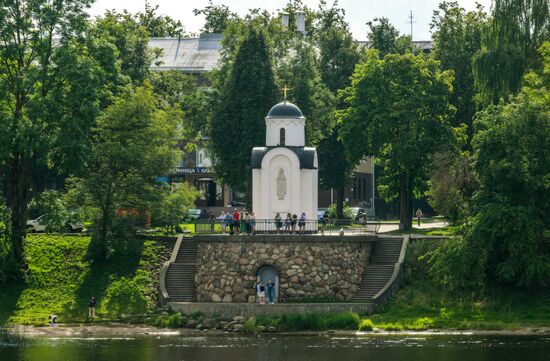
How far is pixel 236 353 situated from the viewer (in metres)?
67.5

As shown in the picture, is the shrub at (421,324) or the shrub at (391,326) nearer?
the shrub at (391,326)

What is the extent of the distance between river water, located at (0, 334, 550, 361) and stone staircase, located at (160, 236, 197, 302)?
689cm

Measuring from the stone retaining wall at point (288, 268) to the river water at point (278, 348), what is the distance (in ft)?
20.5

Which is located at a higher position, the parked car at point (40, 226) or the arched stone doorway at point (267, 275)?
the parked car at point (40, 226)

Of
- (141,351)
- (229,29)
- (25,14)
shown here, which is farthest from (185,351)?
(229,29)

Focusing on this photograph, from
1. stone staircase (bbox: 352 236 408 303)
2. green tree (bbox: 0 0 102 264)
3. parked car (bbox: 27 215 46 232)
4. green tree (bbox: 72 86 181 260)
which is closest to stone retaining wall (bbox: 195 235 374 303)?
stone staircase (bbox: 352 236 408 303)

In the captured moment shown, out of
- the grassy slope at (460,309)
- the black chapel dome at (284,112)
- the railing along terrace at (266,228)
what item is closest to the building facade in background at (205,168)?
the railing along terrace at (266,228)

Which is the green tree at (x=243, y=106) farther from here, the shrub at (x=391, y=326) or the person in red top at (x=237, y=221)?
the shrub at (x=391, y=326)

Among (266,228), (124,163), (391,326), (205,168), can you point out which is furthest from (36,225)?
(205,168)

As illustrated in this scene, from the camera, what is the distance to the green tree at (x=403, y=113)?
92750 millimetres

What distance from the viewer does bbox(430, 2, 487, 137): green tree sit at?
328 feet

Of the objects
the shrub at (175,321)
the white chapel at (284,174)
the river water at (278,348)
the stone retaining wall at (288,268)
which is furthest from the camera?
the white chapel at (284,174)

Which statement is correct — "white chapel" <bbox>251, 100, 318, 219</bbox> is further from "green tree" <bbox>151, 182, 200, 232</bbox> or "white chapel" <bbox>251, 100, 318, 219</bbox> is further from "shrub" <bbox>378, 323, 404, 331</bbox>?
"shrub" <bbox>378, 323, 404, 331</bbox>

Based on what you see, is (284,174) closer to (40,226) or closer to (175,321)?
(175,321)
